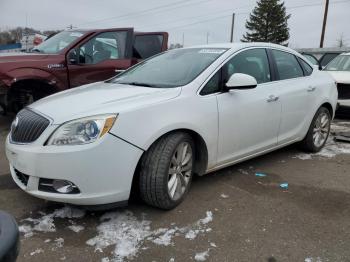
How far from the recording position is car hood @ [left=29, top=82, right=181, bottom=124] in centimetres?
300

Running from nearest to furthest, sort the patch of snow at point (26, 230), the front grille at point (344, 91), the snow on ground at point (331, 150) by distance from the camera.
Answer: the patch of snow at point (26, 230) < the snow on ground at point (331, 150) < the front grille at point (344, 91)

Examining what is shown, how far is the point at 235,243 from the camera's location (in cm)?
284

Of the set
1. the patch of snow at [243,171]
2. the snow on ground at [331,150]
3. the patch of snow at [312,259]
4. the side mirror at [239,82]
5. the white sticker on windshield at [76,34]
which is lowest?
the patch of snow at [312,259]

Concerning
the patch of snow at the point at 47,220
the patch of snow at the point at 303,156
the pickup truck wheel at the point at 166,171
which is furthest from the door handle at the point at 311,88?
the patch of snow at the point at 47,220

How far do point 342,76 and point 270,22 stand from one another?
43.2 metres

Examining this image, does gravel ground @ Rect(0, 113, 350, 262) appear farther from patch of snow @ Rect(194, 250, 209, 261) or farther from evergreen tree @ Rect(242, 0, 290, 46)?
evergreen tree @ Rect(242, 0, 290, 46)

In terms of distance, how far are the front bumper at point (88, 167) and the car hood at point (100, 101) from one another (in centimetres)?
24

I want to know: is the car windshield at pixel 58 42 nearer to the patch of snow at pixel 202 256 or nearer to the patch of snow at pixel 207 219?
the patch of snow at pixel 207 219

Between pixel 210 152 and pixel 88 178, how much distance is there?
1.29 m

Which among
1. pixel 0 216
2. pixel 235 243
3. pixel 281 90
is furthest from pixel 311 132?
pixel 0 216

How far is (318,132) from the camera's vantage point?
17.4 ft

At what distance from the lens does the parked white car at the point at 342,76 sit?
301 inches

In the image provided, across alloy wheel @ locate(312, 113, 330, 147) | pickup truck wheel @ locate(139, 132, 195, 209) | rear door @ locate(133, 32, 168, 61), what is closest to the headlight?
pickup truck wheel @ locate(139, 132, 195, 209)

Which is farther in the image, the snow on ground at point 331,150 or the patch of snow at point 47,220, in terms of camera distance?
the snow on ground at point 331,150
